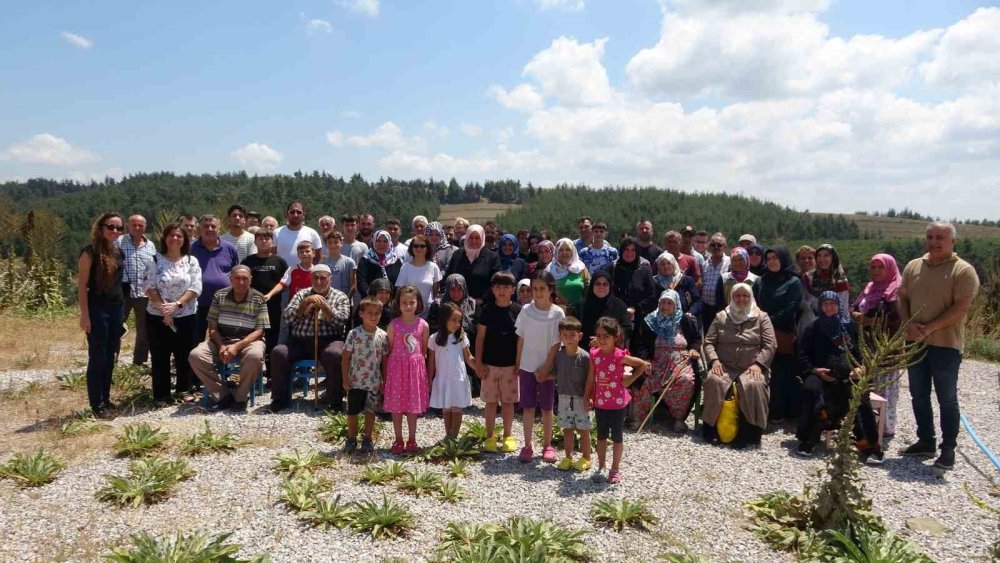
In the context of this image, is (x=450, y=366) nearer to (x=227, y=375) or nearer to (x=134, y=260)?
(x=227, y=375)

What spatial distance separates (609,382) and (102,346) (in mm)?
5376

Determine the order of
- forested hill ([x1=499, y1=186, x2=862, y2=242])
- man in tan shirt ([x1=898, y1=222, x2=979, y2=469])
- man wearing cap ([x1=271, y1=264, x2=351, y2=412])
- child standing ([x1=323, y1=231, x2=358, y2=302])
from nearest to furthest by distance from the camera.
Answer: man in tan shirt ([x1=898, y1=222, x2=979, y2=469]), man wearing cap ([x1=271, y1=264, x2=351, y2=412]), child standing ([x1=323, y1=231, x2=358, y2=302]), forested hill ([x1=499, y1=186, x2=862, y2=242])

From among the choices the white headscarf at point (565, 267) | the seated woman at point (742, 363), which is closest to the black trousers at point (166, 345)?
the white headscarf at point (565, 267)

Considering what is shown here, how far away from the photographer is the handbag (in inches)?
270

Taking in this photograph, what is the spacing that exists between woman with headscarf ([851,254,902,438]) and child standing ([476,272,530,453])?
3913mm

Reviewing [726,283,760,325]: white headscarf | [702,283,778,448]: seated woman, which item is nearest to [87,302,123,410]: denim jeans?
[702,283,778,448]: seated woman

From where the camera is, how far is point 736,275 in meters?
7.69

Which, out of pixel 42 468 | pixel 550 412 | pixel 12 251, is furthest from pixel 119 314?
pixel 12 251

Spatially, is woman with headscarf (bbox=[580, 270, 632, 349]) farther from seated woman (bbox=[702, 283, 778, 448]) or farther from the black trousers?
the black trousers

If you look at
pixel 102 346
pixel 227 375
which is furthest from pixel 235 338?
pixel 102 346

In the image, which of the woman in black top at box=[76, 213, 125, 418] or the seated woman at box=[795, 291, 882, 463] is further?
the woman in black top at box=[76, 213, 125, 418]

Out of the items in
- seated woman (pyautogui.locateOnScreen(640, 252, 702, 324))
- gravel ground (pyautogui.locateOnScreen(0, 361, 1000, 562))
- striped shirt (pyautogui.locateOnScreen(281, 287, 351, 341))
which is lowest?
gravel ground (pyautogui.locateOnScreen(0, 361, 1000, 562))

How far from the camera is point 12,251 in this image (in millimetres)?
15578

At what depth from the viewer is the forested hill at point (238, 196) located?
67938mm
